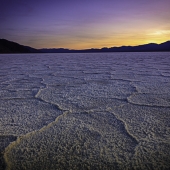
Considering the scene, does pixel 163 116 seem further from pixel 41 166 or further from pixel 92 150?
pixel 41 166

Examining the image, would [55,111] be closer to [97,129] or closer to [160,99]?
[97,129]

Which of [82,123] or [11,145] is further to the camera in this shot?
[82,123]

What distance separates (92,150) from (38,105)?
604 mm

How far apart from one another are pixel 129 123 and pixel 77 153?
33 centimetres

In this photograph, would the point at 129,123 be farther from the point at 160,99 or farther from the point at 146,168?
the point at 160,99

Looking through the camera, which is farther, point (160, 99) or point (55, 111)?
point (160, 99)

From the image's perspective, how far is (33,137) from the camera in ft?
2.20

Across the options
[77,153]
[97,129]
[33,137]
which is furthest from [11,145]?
[97,129]

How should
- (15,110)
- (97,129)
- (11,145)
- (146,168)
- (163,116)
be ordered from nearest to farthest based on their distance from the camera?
1. (146,168)
2. (11,145)
3. (97,129)
4. (163,116)
5. (15,110)

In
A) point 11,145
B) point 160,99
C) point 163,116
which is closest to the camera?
point 11,145

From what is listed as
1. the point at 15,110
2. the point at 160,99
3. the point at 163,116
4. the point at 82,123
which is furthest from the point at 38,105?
the point at 160,99

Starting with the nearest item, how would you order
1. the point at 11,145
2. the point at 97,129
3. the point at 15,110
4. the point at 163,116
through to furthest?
the point at 11,145
the point at 97,129
the point at 163,116
the point at 15,110

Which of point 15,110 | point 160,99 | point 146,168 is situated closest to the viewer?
point 146,168

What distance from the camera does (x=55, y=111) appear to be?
955 mm
